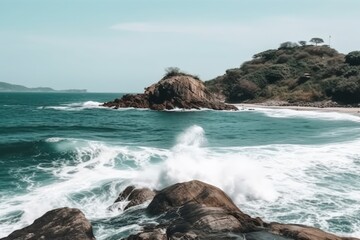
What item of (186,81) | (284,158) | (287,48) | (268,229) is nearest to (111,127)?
(284,158)

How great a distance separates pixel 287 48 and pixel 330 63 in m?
35.1

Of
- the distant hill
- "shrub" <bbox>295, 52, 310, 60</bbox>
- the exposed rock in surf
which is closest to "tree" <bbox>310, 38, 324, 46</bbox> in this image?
the distant hill

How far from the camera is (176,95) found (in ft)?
247

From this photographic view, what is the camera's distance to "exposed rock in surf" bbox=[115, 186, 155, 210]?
637 inches

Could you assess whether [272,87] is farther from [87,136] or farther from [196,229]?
[196,229]

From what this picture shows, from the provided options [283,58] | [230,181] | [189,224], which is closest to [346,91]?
[283,58]

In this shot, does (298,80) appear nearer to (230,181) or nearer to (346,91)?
(346,91)

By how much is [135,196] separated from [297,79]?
84.9 metres

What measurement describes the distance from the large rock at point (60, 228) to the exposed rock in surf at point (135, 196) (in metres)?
4.02

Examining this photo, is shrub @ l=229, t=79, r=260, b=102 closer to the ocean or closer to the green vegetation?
the green vegetation

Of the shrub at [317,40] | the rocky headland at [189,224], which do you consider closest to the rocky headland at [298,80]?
the shrub at [317,40]

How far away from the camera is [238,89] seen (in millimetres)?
99000

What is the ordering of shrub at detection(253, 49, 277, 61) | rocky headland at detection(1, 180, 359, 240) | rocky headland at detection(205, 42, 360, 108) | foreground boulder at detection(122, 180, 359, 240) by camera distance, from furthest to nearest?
shrub at detection(253, 49, 277, 61)
rocky headland at detection(205, 42, 360, 108)
rocky headland at detection(1, 180, 359, 240)
foreground boulder at detection(122, 180, 359, 240)

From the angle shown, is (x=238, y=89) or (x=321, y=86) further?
(x=238, y=89)
